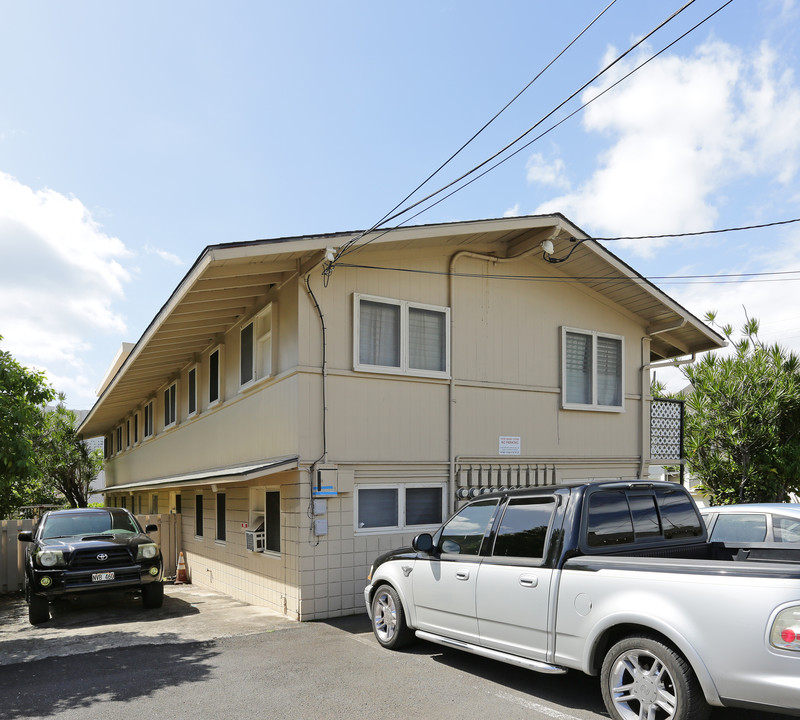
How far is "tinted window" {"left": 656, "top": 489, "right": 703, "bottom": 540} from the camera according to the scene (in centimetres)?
627

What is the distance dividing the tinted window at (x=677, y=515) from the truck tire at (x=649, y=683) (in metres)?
1.44

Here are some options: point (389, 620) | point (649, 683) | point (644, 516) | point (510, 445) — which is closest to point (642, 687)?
point (649, 683)

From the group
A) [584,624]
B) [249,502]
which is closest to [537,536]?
[584,624]

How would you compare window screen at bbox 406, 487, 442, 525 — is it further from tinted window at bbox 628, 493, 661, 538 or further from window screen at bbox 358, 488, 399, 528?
tinted window at bbox 628, 493, 661, 538

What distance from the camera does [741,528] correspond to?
8.59 m

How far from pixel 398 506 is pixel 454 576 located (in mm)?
3976

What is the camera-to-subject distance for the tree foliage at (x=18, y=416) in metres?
11.2

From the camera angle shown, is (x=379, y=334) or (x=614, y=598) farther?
(x=379, y=334)

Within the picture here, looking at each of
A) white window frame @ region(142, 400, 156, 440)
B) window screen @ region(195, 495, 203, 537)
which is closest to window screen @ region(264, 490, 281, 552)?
window screen @ region(195, 495, 203, 537)

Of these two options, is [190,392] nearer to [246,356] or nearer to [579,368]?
[246,356]

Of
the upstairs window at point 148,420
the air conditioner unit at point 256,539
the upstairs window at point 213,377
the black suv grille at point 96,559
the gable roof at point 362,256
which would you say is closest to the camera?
the gable roof at point 362,256

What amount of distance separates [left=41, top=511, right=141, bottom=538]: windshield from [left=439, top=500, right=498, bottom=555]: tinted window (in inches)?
270

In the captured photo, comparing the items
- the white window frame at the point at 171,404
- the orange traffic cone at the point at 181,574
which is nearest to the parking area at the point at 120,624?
the orange traffic cone at the point at 181,574

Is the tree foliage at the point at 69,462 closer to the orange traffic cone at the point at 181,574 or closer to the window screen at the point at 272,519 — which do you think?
the orange traffic cone at the point at 181,574
